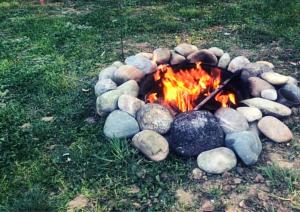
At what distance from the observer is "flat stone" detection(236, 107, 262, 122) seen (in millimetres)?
5043

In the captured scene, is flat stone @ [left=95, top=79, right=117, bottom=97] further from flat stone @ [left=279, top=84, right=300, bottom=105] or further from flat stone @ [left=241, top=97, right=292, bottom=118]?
flat stone @ [left=279, top=84, right=300, bottom=105]

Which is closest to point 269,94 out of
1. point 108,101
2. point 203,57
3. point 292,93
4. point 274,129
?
point 292,93

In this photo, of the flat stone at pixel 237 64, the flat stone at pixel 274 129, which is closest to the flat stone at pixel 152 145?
the flat stone at pixel 274 129

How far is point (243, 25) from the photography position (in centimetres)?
868

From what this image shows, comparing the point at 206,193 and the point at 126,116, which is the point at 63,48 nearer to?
the point at 126,116

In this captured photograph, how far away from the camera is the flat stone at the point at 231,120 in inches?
192

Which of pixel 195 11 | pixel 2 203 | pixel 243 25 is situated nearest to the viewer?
pixel 2 203

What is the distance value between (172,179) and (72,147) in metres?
1.35

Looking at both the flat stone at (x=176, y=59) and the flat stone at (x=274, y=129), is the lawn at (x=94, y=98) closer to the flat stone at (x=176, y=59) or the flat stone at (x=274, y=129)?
the flat stone at (x=274, y=129)

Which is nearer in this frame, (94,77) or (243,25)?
(94,77)

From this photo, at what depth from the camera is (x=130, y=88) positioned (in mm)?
5641

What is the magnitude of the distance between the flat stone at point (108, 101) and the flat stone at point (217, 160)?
56.4 inches

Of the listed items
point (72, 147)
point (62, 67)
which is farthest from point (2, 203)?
point (62, 67)

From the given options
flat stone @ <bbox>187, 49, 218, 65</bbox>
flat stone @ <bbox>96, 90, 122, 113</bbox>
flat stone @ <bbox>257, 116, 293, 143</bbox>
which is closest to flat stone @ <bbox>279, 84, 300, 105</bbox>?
flat stone @ <bbox>257, 116, 293, 143</bbox>
